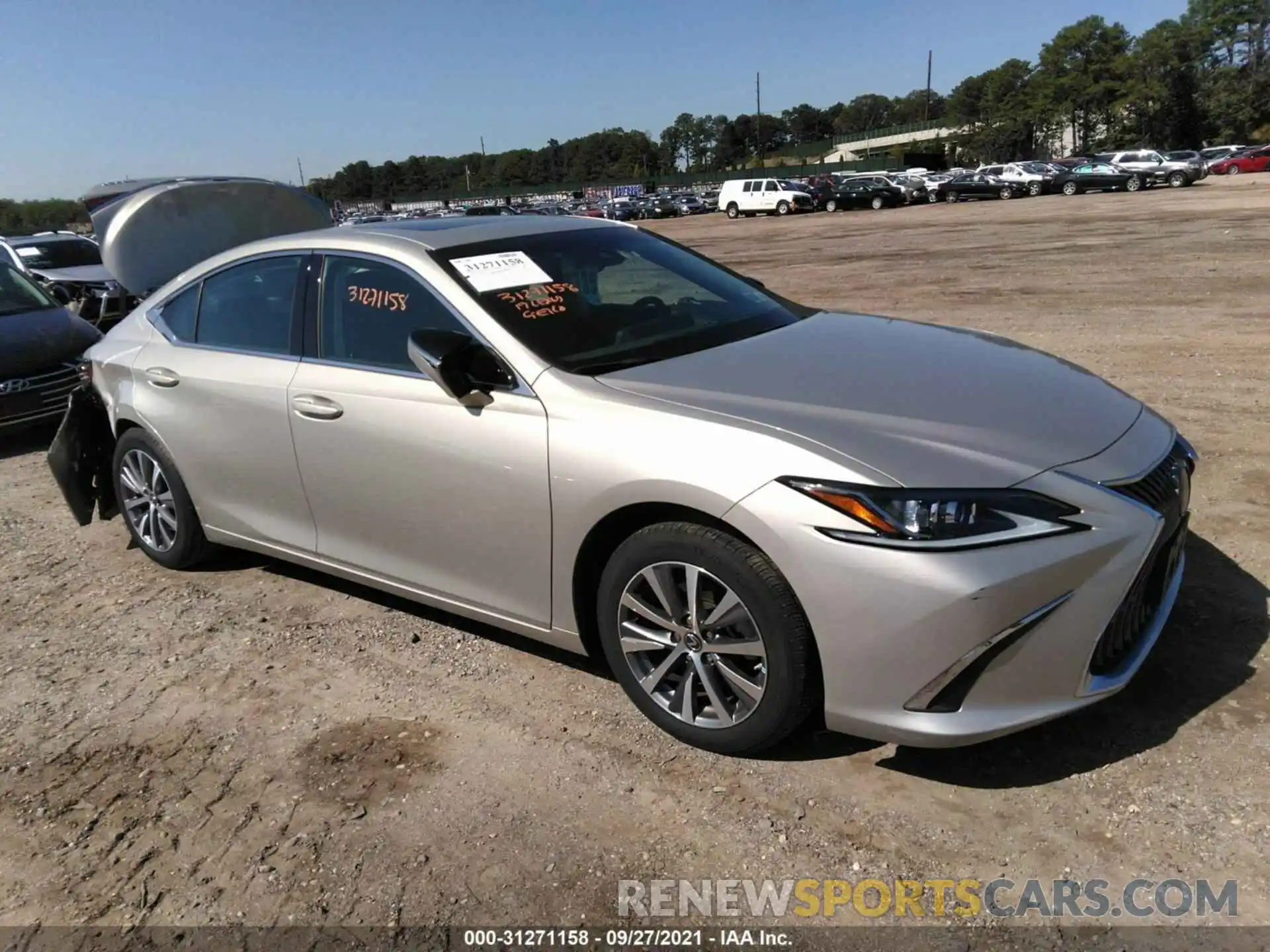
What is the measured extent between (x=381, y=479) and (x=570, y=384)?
0.93m

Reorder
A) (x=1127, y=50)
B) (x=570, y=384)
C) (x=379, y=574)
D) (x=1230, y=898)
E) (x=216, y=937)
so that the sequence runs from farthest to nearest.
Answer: (x=1127, y=50) → (x=379, y=574) → (x=570, y=384) → (x=216, y=937) → (x=1230, y=898)

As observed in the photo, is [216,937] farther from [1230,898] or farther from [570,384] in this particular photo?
[1230,898]

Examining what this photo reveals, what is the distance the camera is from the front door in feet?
10.8

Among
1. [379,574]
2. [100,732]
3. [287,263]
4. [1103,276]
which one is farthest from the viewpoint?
[1103,276]

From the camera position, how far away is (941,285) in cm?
1418

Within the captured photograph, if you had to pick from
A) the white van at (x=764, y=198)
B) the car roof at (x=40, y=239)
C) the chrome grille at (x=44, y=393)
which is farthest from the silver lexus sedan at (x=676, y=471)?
the white van at (x=764, y=198)

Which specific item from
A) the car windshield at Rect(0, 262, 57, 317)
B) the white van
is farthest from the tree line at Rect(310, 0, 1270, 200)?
the car windshield at Rect(0, 262, 57, 317)

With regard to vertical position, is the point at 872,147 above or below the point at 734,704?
above

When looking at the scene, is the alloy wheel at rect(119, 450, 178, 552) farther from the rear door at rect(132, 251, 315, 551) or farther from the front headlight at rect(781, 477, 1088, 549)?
the front headlight at rect(781, 477, 1088, 549)

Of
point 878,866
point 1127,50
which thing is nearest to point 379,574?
point 878,866

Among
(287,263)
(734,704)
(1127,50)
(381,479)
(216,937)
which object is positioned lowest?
(216,937)

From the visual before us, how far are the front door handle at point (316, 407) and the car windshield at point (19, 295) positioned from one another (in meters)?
5.99

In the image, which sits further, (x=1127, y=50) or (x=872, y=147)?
(x=872, y=147)

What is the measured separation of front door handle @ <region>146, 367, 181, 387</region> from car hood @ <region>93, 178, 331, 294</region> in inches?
124
